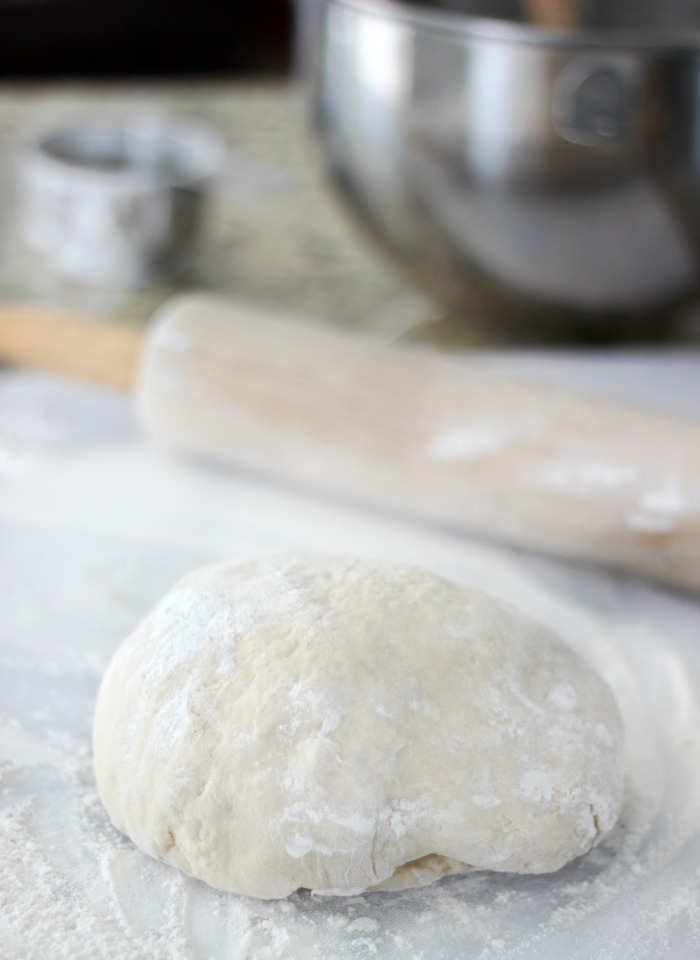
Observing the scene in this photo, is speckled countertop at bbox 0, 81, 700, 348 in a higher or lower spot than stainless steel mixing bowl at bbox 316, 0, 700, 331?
lower

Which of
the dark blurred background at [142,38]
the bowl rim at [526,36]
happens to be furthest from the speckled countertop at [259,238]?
the dark blurred background at [142,38]

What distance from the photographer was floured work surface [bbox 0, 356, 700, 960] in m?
0.70

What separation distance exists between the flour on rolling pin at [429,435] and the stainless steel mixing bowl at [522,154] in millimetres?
206

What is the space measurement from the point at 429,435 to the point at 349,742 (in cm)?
46

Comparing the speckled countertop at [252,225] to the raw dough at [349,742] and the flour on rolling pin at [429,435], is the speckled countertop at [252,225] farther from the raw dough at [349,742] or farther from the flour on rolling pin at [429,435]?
the raw dough at [349,742]

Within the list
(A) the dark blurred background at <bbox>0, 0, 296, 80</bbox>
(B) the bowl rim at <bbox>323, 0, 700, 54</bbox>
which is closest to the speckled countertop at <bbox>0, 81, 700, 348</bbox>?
(B) the bowl rim at <bbox>323, 0, 700, 54</bbox>

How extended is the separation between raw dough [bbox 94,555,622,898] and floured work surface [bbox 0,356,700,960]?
0.09 ft

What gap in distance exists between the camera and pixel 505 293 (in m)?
1.35

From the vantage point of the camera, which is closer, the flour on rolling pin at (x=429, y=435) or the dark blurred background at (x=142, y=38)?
the flour on rolling pin at (x=429, y=435)

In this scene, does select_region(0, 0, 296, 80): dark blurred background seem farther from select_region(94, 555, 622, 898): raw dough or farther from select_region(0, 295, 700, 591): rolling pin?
select_region(94, 555, 622, 898): raw dough

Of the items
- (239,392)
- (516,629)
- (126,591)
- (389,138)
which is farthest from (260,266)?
(516,629)

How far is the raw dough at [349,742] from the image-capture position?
27.0 inches

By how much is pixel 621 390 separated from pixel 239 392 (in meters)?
0.45

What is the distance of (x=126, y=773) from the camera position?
2.39 feet
